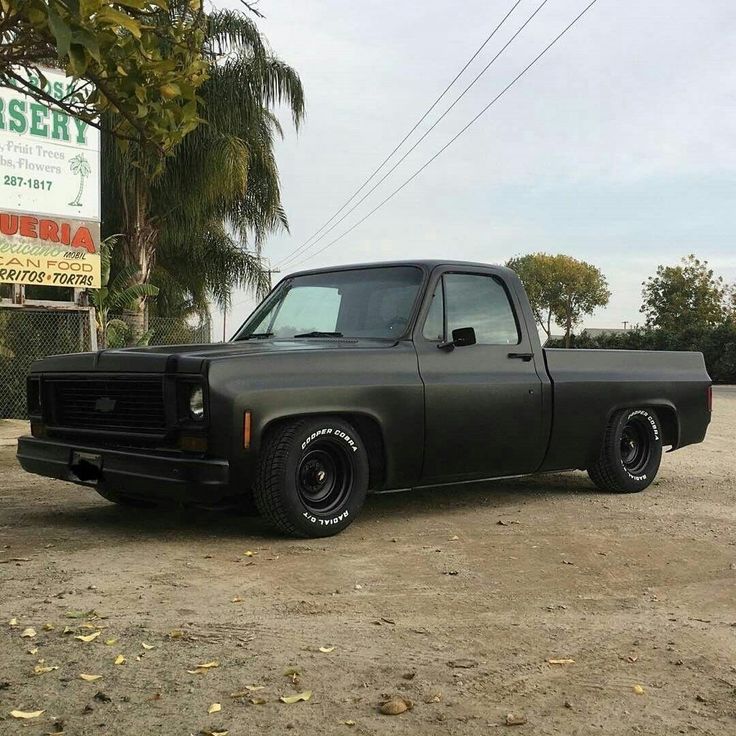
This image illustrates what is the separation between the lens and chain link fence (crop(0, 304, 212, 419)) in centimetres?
1739

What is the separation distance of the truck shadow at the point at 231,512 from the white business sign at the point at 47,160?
1044 centimetres

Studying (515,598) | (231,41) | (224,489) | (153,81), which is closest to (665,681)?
(515,598)

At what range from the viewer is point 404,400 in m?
6.53

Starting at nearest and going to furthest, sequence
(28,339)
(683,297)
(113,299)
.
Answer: (28,339), (113,299), (683,297)

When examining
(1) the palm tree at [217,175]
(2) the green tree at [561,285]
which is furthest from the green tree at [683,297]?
(1) the palm tree at [217,175]

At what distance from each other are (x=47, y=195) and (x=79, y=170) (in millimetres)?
796

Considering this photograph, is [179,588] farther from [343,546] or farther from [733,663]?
[733,663]

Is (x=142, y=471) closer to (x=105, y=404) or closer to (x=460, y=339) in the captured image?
(x=105, y=404)

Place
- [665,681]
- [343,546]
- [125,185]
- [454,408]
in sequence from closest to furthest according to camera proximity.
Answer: [665,681], [343,546], [454,408], [125,185]

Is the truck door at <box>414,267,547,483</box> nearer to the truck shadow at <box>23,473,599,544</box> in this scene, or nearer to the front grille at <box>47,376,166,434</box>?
the truck shadow at <box>23,473,599,544</box>

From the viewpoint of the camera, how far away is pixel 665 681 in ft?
12.1

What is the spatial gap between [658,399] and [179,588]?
496cm

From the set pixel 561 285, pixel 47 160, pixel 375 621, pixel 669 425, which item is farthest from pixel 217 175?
pixel 561 285

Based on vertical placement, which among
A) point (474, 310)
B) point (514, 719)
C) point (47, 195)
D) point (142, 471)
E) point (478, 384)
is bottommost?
point (514, 719)
